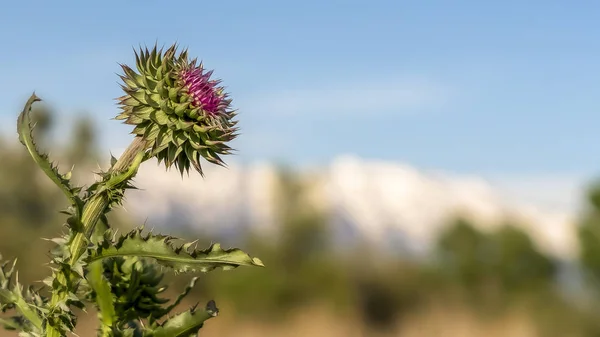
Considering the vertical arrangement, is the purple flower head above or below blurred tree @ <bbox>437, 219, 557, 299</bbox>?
below

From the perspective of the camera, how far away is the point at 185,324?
237 cm

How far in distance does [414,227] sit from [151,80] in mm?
118980

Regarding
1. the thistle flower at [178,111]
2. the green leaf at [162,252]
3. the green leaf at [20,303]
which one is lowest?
the green leaf at [20,303]

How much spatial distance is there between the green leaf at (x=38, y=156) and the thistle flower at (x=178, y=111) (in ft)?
0.86

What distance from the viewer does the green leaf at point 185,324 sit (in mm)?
2348

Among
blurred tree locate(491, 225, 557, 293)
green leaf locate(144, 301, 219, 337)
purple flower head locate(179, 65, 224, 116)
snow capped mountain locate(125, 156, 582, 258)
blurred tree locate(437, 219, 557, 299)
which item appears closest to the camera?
green leaf locate(144, 301, 219, 337)

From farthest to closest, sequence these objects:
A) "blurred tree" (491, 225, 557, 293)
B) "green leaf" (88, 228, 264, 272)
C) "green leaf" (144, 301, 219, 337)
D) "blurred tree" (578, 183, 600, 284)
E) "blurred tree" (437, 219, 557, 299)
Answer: "blurred tree" (491, 225, 557, 293) < "blurred tree" (437, 219, 557, 299) < "blurred tree" (578, 183, 600, 284) < "green leaf" (144, 301, 219, 337) < "green leaf" (88, 228, 264, 272)

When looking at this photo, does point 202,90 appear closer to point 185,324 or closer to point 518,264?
point 185,324

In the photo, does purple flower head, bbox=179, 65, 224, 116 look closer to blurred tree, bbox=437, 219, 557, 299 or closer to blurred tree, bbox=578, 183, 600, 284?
blurred tree, bbox=578, 183, 600, 284

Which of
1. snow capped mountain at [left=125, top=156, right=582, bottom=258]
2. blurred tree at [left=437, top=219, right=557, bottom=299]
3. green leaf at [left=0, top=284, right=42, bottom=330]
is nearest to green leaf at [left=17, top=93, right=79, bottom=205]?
green leaf at [left=0, top=284, right=42, bottom=330]

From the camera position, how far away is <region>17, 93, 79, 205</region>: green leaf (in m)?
2.32

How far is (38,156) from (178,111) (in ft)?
1.43

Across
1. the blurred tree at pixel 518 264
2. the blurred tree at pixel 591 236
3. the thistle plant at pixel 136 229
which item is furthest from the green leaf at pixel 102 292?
the blurred tree at pixel 518 264

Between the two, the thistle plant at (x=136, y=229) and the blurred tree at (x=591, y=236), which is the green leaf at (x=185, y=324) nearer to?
the thistle plant at (x=136, y=229)
